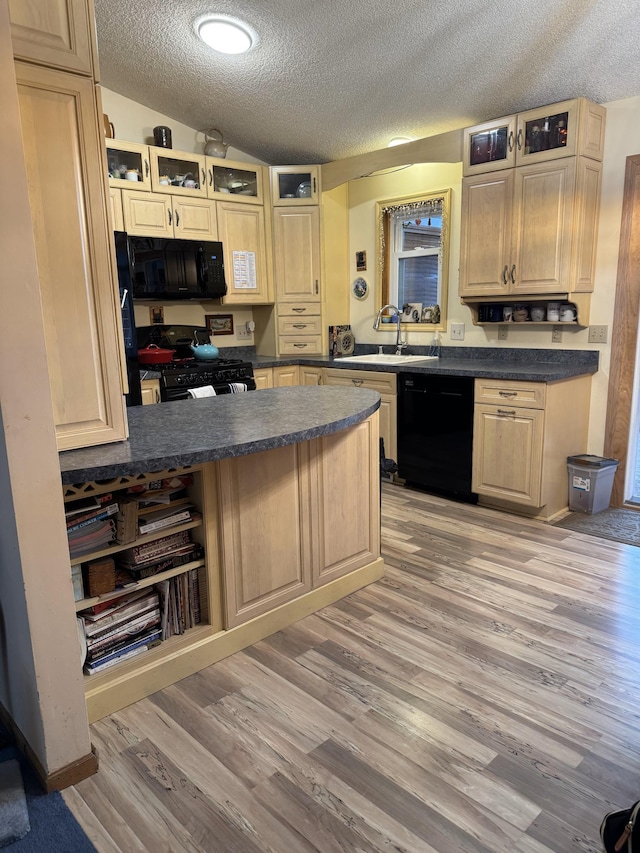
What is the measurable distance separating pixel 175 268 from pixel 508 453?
269cm

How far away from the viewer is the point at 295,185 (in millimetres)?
4797

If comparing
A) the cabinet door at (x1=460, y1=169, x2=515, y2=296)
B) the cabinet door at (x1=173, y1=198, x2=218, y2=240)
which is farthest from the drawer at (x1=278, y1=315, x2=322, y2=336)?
the cabinet door at (x1=460, y1=169, x2=515, y2=296)

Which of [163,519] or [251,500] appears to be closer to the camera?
[163,519]

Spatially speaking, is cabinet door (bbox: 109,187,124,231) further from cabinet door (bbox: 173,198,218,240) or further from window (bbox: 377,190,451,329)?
window (bbox: 377,190,451,329)

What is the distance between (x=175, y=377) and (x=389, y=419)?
156 cm

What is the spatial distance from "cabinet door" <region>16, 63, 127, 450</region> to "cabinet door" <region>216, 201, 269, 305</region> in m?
2.84

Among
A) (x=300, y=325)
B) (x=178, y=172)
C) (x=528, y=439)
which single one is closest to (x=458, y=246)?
(x=300, y=325)

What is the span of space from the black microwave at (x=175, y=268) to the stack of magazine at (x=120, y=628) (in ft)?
8.50

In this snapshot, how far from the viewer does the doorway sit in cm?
345

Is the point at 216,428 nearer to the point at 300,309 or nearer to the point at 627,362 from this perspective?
the point at 627,362

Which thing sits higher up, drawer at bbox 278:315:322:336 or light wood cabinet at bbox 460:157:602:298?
light wood cabinet at bbox 460:157:602:298

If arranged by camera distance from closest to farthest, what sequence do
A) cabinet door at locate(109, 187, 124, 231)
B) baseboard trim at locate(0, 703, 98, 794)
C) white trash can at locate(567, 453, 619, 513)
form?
baseboard trim at locate(0, 703, 98, 794)
white trash can at locate(567, 453, 619, 513)
cabinet door at locate(109, 187, 124, 231)

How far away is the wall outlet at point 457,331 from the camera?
14.4 ft

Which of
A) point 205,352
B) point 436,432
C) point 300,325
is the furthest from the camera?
point 300,325
